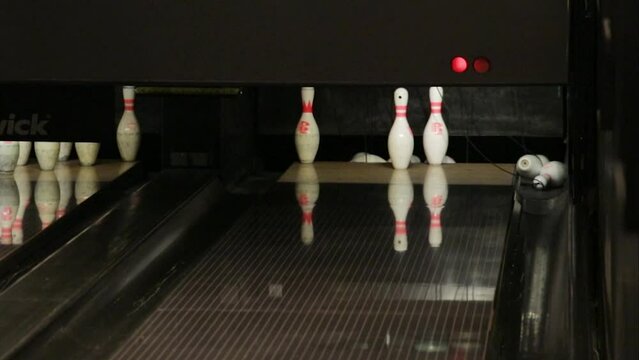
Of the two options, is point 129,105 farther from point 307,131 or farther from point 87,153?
point 307,131

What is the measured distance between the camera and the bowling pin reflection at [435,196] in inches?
131

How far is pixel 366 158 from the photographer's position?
4.67 meters

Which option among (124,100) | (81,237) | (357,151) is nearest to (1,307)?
(81,237)

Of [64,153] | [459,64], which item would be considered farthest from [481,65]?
[64,153]

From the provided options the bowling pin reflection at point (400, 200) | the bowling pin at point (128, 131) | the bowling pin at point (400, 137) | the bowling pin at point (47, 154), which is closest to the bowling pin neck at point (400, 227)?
the bowling pin reflection at point (400, 200)

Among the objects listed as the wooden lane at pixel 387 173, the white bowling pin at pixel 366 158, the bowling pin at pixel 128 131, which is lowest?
the white bowling pin at pixel 366 158

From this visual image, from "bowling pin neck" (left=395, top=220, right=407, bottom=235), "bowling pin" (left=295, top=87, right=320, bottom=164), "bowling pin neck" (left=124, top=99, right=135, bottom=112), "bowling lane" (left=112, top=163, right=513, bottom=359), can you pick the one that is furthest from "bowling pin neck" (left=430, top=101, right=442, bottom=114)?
"bowling pin neck" (left=124, top=99, right=135, bottom=112)

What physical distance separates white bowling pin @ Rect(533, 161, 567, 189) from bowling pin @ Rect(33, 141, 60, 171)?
168 cm

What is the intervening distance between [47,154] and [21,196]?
0.51 meters

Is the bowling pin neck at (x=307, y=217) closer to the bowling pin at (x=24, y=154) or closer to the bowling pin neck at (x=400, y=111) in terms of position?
the bowling pin neck at (x=400, y=111)

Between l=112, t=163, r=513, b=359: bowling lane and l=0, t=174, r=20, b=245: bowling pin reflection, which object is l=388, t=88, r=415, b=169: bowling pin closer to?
l=112, t=163, r=513, b=359: bowling lane

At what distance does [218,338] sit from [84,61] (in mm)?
800

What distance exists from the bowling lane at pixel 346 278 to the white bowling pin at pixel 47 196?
1.67 ft

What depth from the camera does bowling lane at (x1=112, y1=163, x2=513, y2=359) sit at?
240cm
